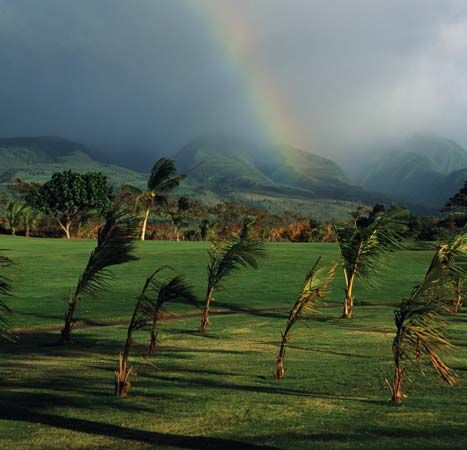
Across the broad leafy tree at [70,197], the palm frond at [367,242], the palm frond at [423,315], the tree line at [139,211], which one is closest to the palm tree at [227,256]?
the palm frond at [367,242]

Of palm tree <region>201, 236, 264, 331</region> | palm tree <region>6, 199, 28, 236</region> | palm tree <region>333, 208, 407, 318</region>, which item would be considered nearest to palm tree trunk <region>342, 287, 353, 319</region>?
palm tree <region>333, 208, 407, 318</region>

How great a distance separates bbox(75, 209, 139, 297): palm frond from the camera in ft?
57.8

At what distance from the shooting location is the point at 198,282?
31000 millimetres

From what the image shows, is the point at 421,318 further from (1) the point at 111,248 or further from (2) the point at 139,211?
(2) the point at 139,211

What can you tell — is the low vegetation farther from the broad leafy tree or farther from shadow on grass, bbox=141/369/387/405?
the broad leafy tree

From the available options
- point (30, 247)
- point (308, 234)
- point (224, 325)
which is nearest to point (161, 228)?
point (308, 234)

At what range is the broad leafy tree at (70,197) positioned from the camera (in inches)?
2721

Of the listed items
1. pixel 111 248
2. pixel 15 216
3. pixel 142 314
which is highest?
pixel 111 248

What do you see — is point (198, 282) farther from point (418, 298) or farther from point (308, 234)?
point (308, 234)

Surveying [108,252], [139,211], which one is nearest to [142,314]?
[108,252]

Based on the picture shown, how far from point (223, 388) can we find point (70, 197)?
61278 millimetres

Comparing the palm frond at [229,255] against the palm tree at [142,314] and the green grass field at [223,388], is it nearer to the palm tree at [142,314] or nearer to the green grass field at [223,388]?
the green grass field at [223,388]

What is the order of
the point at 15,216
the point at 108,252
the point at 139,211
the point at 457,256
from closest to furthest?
1. the point at 457,256
2. the point at 108,252
3. the point at 139,211
4. the point at 15,216

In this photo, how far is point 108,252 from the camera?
695 inches
